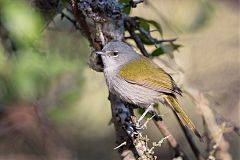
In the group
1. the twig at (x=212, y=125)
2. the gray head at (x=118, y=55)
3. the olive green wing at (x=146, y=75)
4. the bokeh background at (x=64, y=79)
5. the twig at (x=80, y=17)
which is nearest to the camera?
the twig at (x=80, y=17)

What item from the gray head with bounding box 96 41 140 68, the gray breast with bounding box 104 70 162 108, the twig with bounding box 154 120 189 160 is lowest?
the twig with bounding box 154 120 189 160

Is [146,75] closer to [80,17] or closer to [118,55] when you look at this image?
[118,55]

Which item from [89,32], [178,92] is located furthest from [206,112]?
[89,32]

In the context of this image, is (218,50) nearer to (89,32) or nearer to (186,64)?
(186,64)

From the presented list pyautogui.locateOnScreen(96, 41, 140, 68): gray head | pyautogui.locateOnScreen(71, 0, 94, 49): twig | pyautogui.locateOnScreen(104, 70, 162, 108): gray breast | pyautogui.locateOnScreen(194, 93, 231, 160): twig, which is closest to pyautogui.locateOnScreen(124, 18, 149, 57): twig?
pyautogui.locateOnScreen(96, 41, 140, 68): gray head

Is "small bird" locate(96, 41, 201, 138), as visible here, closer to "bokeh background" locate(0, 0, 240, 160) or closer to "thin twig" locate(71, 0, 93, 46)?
"bokeh background" locate(0, 0, 240, 160)

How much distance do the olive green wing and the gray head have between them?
0.05 m

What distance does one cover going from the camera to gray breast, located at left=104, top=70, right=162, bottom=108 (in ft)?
11.8

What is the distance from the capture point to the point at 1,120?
12.9 ft

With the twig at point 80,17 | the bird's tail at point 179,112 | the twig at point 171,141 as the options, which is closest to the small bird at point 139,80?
the bird's tail at point 179,112

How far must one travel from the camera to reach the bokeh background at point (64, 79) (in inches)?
119

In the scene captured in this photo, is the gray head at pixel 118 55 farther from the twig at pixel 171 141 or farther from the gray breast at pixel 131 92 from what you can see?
the twig at pixel 171 141

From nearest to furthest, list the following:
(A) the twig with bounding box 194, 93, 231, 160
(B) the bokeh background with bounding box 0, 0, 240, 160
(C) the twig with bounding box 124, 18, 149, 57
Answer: (B) the bokeh background with bounding box 0, 0, 240, 160 < (C) the twig with bounding box 124, 18, 149, 57 < (A) the twig with bounding box 194, 93, 231, 160

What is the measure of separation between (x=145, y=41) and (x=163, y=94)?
1.57 ft
